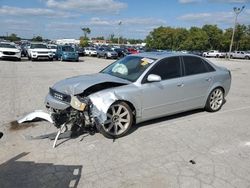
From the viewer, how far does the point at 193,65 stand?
22.4ft

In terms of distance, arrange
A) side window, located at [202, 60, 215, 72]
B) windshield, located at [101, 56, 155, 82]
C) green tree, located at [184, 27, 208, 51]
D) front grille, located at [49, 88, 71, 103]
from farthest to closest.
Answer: green tree, located at [184, 27, 208, 51]
side window, located at [202, 60, 215, 72]
windshield, located at [101, 56, 155, 82]
front grille, located at [49, 88, 71, 103]

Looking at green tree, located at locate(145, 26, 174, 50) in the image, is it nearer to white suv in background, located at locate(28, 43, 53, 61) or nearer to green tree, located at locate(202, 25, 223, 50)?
green tree, located at locate(202, 25, 223, 50)

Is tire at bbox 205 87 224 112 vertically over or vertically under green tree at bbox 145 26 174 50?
under

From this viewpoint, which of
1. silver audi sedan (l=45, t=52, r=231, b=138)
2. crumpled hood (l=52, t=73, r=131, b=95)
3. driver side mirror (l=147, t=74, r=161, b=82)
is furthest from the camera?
driver side mirror (l=147, t=74, r=161, b=82)

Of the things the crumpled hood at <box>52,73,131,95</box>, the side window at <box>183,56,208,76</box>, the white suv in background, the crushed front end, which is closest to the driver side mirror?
the crumpled hood at <box>52,73,131,95</box>

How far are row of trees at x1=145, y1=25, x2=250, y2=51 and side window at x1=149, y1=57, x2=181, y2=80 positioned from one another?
64154 millimetres

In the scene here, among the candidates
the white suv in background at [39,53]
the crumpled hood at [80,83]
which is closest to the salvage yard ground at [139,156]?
the crumpled hood at [80,83]

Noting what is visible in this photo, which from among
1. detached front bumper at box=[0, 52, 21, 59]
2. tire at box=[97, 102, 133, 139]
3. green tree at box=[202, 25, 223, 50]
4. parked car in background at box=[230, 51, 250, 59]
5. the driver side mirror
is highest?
green tree at box=[202, 25, 223, 50]

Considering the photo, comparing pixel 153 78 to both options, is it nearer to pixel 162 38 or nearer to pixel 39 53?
pixel 39 53

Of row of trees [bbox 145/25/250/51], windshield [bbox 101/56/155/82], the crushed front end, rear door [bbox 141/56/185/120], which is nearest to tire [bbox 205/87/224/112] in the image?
rear door [bbox 141/56/185/120]

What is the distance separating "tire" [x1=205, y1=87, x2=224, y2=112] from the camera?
719 centimetres

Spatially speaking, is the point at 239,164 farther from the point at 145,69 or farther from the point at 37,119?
the point at 37,119

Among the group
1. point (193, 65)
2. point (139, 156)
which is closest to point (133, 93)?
point (139, 156)

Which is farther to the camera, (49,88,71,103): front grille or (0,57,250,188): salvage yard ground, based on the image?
(49,88,71,103): front grille
